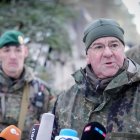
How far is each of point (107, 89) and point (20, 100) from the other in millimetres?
2057

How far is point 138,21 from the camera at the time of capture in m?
3.21

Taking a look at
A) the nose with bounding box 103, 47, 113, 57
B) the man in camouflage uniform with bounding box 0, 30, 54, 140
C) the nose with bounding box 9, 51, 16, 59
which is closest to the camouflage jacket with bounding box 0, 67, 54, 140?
the man in camouflage uniform with bounding box 0, 30, 54, 140

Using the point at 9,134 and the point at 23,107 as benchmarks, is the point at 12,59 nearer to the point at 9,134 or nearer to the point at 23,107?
the point at 23,107

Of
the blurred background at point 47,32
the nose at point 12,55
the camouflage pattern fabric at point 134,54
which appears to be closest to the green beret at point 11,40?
the nose at point 12,55

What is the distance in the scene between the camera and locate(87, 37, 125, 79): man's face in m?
2.77

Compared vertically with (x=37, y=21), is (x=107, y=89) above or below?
below

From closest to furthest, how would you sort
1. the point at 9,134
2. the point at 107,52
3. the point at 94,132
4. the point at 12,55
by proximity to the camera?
the point at 94,132
the point at 9,134
the point at 107,52
the point at 12,55

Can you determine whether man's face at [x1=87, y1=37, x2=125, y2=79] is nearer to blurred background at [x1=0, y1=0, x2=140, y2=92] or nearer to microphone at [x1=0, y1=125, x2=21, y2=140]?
microphone at [x1=0, y1=125, x2=21, y2=140]

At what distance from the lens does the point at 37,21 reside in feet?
33.7

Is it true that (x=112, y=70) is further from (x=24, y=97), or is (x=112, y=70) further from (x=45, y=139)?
(x=24, y=97)

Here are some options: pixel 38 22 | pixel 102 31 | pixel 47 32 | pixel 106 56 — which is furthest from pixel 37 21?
pixel 106 56

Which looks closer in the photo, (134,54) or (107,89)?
(107,89)

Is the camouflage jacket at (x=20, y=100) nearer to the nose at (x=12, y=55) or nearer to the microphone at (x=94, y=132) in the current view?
the nose at (x=12, y=55)

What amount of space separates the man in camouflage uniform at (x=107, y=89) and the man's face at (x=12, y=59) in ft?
5.54
